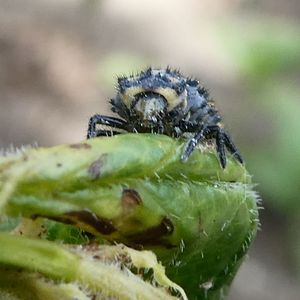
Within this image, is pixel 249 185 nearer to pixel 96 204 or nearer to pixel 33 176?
pixel 96 204

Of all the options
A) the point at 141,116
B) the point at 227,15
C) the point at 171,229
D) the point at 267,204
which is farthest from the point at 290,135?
the point at 171,229

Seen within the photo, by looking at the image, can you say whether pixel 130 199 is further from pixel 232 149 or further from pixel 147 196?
pixel 232 149

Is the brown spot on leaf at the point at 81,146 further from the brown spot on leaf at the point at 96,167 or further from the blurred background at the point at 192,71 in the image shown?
the blurred background at the point at 192,71

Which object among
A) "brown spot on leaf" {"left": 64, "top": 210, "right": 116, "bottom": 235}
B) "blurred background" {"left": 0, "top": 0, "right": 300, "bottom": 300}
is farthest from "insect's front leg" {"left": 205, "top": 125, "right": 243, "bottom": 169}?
"blurred background" {"left": 0, "top": 0, "right": 300, "bottom": 300}

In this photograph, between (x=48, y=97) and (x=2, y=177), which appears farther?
(x=48, y=97)

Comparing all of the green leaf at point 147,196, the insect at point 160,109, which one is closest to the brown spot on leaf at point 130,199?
the green leaf at point 147,196

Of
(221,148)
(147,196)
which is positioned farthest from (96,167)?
(221,148)

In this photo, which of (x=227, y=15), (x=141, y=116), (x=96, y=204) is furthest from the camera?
(x=227, y=15)
